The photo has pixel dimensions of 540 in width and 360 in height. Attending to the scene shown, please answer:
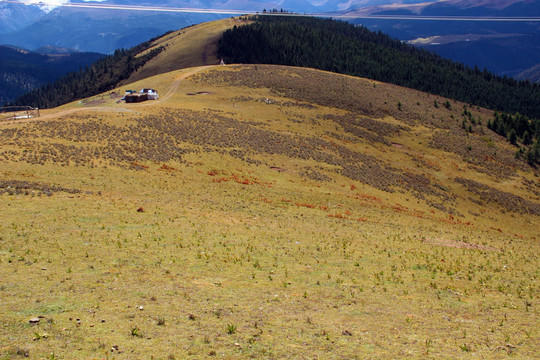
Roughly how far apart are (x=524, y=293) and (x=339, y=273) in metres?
8.48

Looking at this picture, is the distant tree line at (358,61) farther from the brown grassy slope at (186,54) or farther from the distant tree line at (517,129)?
the distant tree line at (517,129)

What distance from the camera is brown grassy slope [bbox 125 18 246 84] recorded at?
141125 mm

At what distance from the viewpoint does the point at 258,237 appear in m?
23.9

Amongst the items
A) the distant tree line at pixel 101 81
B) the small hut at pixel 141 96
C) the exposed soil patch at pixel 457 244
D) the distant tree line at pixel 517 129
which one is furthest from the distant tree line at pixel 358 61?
the exposed soil patch at pixel 457 244

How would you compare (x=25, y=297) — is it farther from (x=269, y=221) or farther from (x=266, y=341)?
(x=269, y=221)

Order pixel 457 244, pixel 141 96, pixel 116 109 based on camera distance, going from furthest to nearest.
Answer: pixel 141 96, pixel 116 109, pixel 457 244

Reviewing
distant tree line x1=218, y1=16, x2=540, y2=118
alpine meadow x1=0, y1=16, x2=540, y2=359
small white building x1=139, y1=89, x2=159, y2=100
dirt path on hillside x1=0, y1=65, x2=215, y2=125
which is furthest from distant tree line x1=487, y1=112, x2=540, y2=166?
small white building x1=139, y1=89, x2=159, y2=100

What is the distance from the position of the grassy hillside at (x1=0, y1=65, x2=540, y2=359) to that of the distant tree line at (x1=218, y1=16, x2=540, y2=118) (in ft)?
329

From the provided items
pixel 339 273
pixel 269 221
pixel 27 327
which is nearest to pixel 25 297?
pixel 27 327

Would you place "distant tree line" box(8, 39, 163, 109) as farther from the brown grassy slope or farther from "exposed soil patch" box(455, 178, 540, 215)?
"exposed soil patch" box(455, 178, 540, 215)

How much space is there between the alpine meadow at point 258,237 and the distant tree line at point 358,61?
81.3 metres

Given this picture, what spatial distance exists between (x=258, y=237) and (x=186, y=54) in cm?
14180

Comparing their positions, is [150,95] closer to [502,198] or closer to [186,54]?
[502,198]

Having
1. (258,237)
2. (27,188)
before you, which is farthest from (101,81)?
(258,237)
